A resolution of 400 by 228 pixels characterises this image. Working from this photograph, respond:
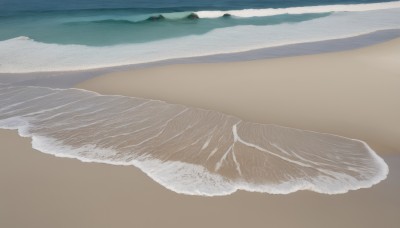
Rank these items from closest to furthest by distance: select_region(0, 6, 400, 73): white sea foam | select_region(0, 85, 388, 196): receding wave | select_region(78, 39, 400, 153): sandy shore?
select_region(0, 85, 388, 196): receding wave → select_region(78, 39, 400, 153): sandy shore → select_region(0, 6, 400, 73): white sea foam

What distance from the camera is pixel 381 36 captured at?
13.1 m

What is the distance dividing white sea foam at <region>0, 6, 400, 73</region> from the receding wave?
3762mm

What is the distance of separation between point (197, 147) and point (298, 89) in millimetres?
2868

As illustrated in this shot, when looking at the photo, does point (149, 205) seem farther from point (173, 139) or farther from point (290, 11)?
point (290, 11)

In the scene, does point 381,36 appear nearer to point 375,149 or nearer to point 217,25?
point 217,25

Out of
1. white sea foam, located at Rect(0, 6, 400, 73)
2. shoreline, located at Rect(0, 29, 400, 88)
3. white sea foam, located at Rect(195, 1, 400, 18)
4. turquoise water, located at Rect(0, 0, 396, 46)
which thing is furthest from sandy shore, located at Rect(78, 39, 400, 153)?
white sea foam, located at Rect(195, 1, 400, 18)

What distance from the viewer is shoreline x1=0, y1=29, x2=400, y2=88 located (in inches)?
327

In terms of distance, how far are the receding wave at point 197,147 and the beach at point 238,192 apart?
18 centimetres

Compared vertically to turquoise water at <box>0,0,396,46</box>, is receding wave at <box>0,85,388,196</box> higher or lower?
lower

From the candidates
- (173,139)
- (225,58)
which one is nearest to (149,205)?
(173,139)

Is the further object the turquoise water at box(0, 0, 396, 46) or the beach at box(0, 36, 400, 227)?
the turquoise water at box(0, 0, 396, 46)

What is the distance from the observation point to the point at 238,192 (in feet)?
12.9

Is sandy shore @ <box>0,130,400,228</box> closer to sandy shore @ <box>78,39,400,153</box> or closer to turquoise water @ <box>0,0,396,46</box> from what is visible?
sandy shore @ <box>78,39,400,153</box>

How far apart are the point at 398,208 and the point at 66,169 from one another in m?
3.54
